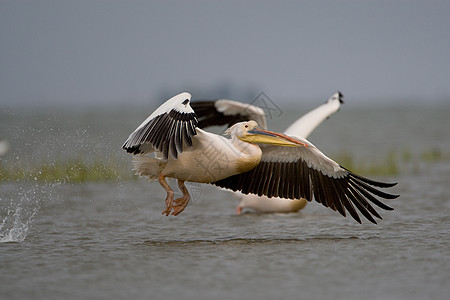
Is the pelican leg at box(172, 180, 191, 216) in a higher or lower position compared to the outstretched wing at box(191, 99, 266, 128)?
lower

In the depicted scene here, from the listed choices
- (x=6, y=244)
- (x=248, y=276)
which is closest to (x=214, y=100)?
(x=6, y=244)

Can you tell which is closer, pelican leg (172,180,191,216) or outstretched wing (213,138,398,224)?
pelican leg (172,180,191,216)

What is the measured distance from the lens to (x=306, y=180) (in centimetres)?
860

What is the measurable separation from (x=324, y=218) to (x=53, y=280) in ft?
14.4

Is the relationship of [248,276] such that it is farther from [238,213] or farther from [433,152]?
[433,152]

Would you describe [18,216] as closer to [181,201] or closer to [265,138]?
[181,201]

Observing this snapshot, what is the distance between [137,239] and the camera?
27.6 feet

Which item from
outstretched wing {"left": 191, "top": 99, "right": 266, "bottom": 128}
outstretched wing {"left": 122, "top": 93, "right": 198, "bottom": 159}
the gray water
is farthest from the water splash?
outstretched wing {"left": 191, "top": 99, "right": 266, "bottom": 128}

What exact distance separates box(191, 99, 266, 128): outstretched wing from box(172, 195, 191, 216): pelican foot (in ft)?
6.46

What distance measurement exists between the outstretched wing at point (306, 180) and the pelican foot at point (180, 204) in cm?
72

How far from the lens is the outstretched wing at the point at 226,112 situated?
383 inches

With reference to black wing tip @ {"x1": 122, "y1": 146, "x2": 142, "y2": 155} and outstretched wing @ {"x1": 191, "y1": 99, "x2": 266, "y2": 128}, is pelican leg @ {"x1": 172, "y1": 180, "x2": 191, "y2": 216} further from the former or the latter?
outstretched wing @ {"x1": 191, "y1": 99, "x2": 266, "y2": 128}

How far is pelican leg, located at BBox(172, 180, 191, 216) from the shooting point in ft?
26.5

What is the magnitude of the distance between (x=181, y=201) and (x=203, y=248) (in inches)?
23.3
